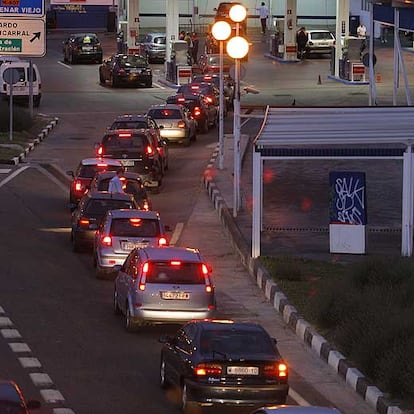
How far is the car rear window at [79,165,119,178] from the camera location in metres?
36.9

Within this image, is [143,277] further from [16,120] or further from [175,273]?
[16,120]

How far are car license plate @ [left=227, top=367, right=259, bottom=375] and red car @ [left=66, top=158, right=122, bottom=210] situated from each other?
59.1 ft

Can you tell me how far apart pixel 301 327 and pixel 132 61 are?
4511 centimetres

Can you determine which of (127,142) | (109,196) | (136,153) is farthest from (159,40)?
(109,196)

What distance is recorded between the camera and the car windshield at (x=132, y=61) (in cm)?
6694

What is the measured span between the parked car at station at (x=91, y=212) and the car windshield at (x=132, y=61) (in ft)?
117

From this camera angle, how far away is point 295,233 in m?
32.4

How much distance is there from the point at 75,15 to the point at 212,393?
85.9 meters

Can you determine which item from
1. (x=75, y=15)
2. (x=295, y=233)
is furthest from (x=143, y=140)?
(x=75, y=15)

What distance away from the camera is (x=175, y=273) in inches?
908

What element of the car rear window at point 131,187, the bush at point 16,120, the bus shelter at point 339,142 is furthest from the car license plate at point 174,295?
the bush at point 16,120

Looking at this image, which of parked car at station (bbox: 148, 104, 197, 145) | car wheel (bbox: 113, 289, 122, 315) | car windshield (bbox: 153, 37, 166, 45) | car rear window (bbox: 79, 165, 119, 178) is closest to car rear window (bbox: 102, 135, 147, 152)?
car rear window (bbox: 79, 165, 119, 178)

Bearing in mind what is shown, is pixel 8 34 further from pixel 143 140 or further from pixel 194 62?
pixel 194 62

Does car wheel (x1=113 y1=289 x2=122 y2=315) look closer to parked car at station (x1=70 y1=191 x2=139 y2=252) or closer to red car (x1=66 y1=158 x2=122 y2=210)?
parked car at station (x1=70 y1=191 x2=139 y2=252)
